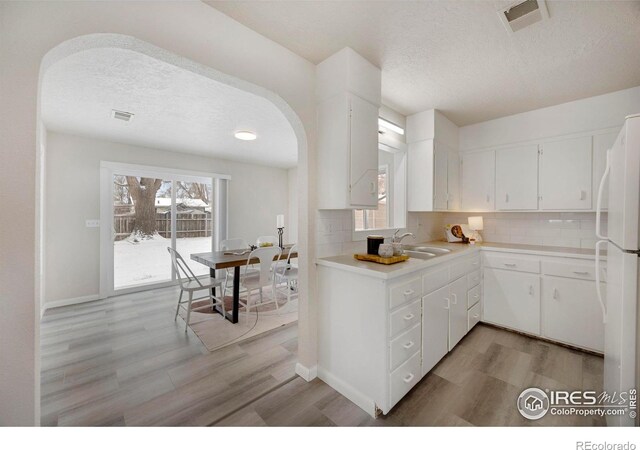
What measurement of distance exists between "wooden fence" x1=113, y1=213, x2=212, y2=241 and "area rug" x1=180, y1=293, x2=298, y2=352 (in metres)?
1.79

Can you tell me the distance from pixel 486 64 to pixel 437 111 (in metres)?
0.92

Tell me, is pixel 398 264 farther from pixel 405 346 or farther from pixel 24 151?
pixel 24 151

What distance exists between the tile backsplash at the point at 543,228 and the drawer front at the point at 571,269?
0.54 meters

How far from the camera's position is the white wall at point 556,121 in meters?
2.52

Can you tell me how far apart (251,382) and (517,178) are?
348 cm

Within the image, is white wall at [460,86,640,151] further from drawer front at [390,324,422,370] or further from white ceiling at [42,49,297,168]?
drawer front at [390,324,422,370]

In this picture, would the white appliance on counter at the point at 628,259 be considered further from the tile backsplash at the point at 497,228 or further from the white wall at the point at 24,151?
the white wall at the point at 24,151

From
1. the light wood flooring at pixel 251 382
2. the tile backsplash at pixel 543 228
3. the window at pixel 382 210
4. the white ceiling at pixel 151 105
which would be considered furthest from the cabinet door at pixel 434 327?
the white ceiling at pixel 151 105

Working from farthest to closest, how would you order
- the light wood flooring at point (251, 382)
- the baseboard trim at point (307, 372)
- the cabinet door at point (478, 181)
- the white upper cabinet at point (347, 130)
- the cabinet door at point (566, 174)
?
1. the cabinet door at point (478, 181)
2. the cabinet door at point (566, 174)
3. the baseboard trim at point (307, 372)
4. the white upper cabinet at point (347, 130)
5. the light wood flooring at point (251, 382)

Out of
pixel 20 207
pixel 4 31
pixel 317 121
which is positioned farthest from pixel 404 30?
pixel 20 207

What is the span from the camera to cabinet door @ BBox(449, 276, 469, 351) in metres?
2.37

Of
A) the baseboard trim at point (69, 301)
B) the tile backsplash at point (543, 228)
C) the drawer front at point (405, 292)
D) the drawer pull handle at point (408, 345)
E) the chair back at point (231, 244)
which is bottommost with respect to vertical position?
the baseboard trim at point (69, 301)

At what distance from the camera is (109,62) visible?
2084 mm

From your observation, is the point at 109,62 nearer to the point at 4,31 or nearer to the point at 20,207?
the point at 4,31
